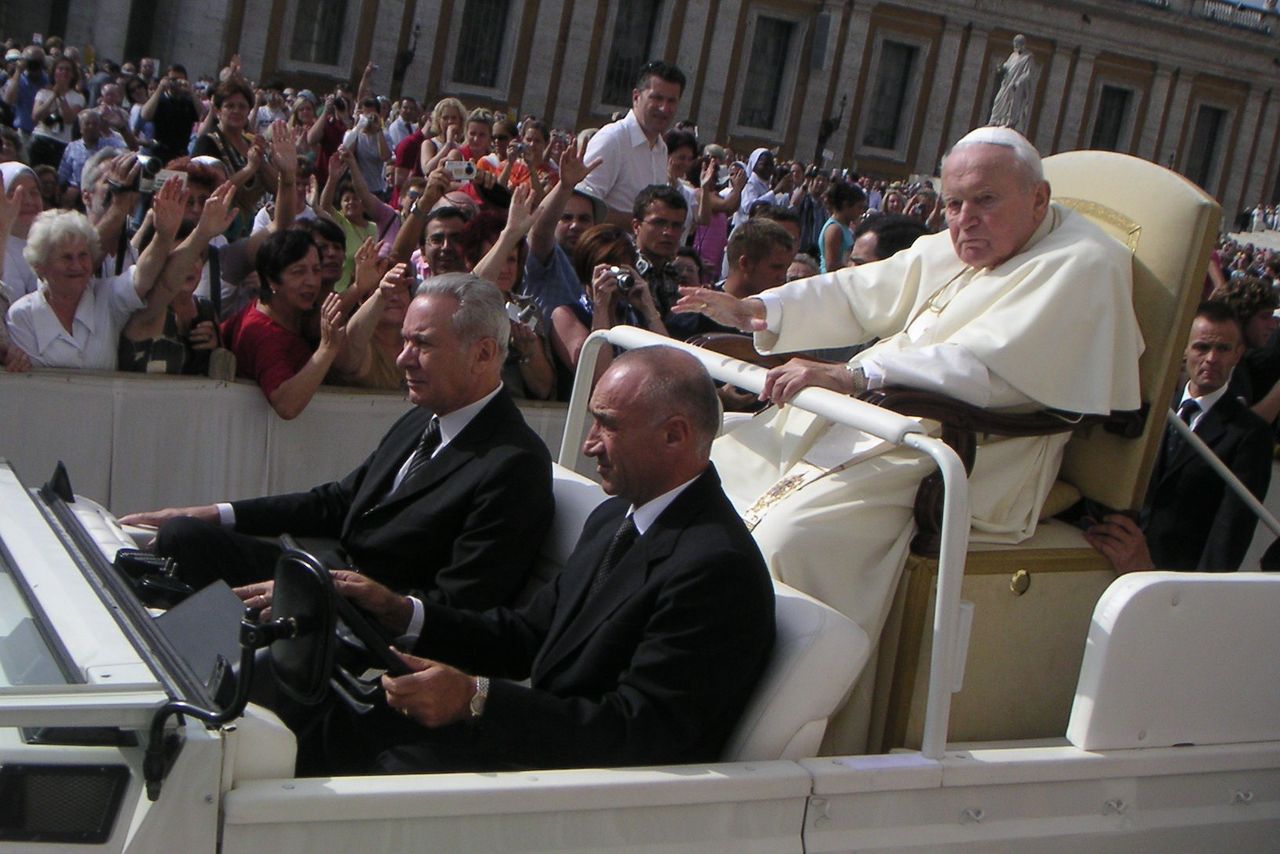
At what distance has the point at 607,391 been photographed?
3.17 m

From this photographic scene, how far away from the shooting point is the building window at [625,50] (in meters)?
41.8

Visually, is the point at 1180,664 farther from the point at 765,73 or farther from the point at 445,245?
the point at 765,73

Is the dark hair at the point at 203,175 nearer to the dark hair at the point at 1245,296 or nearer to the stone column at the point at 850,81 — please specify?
the dark hair at the point at 1245,296

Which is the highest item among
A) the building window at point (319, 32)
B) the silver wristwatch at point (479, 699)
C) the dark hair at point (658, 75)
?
the building window at point (319, 32)

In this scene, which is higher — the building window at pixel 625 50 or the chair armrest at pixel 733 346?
the building window at pixel 625 50

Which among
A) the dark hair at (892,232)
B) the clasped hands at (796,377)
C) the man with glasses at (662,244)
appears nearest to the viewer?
the clasped hands at (796,377)

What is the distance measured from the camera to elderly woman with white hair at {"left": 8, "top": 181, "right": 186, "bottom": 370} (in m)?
5.39

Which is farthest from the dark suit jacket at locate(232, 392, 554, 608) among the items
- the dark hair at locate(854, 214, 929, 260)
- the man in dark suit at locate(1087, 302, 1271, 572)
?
the dark hair at locate(854, 214, 929, 260)

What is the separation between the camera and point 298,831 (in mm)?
2506

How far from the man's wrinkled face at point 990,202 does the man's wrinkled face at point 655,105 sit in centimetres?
391

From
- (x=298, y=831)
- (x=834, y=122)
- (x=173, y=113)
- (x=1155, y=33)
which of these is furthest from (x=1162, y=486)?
(x=1155, y=33)

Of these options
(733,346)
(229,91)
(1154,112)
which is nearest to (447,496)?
(733,346)

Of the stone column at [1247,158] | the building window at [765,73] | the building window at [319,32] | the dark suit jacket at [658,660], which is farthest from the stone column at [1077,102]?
the dark suit jacket at [658,660]

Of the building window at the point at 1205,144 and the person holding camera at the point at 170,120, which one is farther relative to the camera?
the building window at the point at 1205,144
